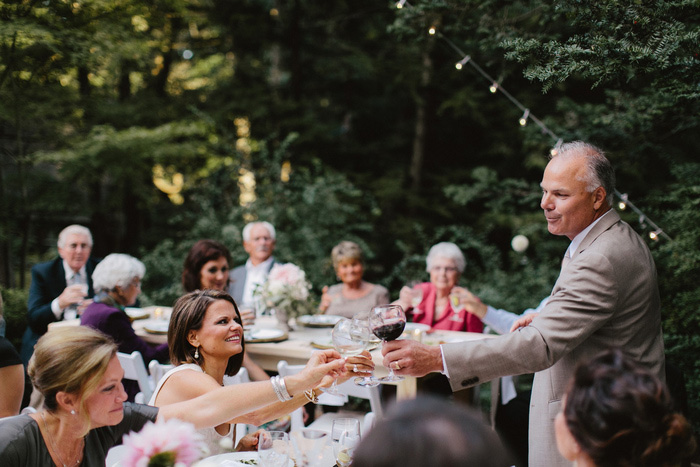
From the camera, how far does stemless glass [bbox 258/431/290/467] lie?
1729 mm

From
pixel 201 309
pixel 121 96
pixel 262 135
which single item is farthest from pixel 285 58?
pixel 201 309

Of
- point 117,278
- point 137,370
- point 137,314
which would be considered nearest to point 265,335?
point 137,370

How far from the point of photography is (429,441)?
0.90 meters

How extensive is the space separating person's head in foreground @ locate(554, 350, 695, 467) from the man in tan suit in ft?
2.06

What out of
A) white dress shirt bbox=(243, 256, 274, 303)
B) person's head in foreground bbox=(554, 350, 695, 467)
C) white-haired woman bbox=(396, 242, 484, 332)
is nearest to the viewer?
person's head in foreground bbox=(554, 350, 695, 467)

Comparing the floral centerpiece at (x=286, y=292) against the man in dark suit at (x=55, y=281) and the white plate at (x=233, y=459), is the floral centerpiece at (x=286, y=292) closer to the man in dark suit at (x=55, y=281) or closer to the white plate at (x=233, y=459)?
the man in dark suit at (x=55, y=281)

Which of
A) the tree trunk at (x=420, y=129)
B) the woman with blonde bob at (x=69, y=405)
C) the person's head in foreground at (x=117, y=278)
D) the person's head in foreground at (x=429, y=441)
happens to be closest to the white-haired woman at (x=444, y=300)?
the person's head in foreground at (x=117, y=278)

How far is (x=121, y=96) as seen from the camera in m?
8.32

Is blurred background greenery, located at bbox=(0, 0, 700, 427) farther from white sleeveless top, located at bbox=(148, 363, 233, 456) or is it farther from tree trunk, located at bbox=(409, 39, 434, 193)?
white sleeveless top, located at bbox=(148, 363, 233, 456)

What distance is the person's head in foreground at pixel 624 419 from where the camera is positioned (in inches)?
49.1

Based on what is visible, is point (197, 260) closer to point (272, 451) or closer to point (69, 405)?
point (69, 405)

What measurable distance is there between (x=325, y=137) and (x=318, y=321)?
4.24 meters

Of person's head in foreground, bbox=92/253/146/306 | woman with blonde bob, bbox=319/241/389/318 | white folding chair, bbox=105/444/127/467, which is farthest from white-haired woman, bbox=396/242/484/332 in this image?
white folding chair, bbox=105/444/127/467

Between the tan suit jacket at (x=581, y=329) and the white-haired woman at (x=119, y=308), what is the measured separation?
2.26 m
